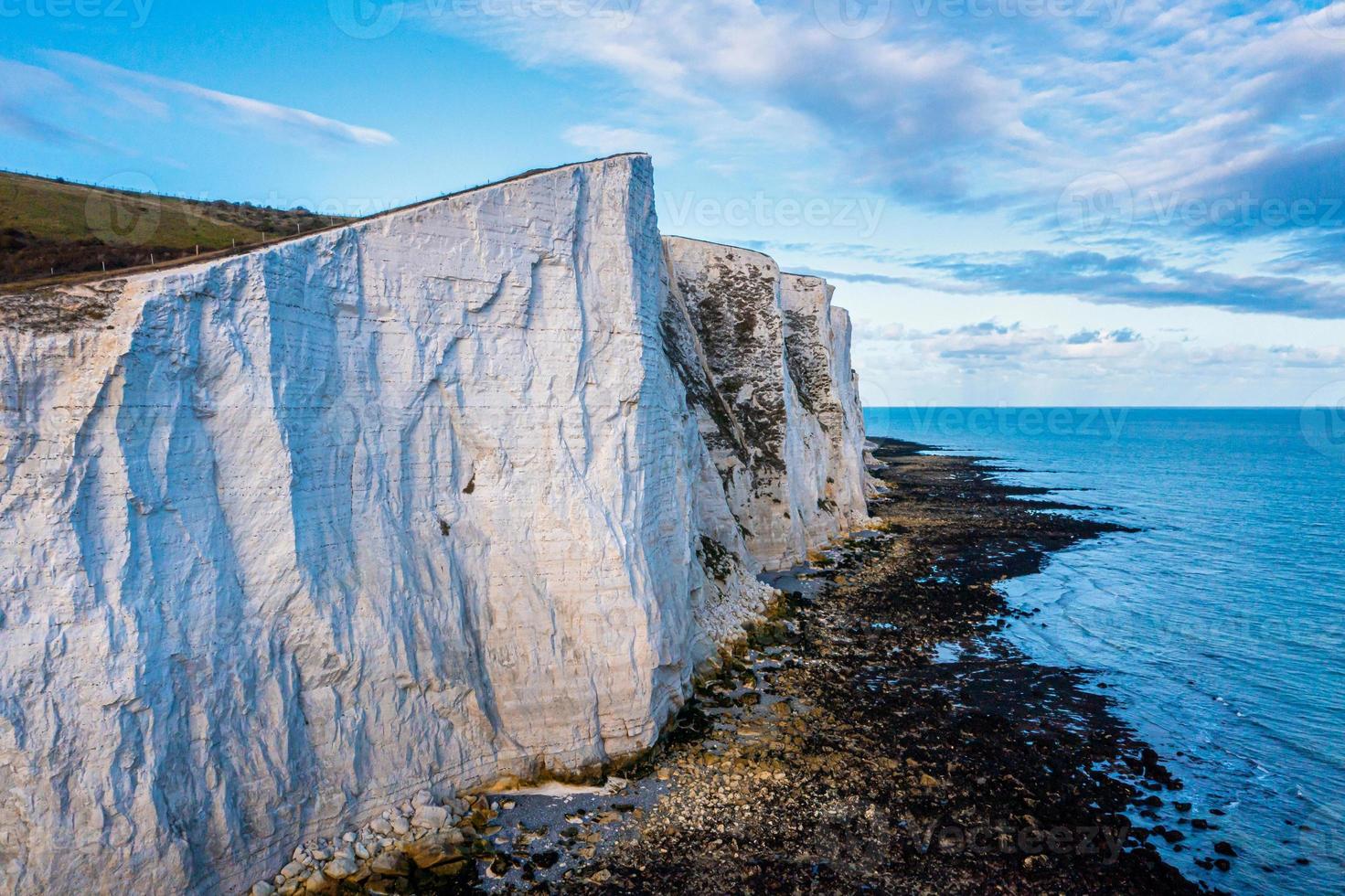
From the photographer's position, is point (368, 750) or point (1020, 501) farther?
point (1020, 501)

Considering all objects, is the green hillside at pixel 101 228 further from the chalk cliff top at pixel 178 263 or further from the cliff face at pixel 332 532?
the cliff face at pixel 332 532

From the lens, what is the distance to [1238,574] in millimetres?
40781

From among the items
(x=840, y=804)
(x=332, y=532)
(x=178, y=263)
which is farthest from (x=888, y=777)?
(x=178, y=263)

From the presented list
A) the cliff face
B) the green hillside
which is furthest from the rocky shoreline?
the green hillside

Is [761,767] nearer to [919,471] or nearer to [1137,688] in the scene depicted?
[1137,688]

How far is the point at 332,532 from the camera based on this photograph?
45.6 ft

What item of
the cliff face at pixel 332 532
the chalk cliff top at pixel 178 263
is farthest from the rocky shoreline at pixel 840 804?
the chalk cliff top at pixel 178 263

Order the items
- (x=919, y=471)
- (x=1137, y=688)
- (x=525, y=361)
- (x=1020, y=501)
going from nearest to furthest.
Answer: (x=525, y=361)
(x=1137, y=688)
(x=1020, y=501)
(x=919, y=471)

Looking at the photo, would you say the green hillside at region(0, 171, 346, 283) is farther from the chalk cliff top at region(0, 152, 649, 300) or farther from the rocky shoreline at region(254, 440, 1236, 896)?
the rocky shoreline at region(254, 440, 1236, 896)

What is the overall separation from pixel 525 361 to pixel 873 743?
13692 mm

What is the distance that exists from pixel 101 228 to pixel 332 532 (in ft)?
55.8

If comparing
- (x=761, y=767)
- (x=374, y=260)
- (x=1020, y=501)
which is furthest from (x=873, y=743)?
(x=1020, y=501)

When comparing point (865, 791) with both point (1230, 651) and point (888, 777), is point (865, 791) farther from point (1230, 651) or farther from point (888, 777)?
point (1230, 651)

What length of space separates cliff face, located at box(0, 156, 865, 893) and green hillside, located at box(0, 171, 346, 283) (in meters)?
4.88
